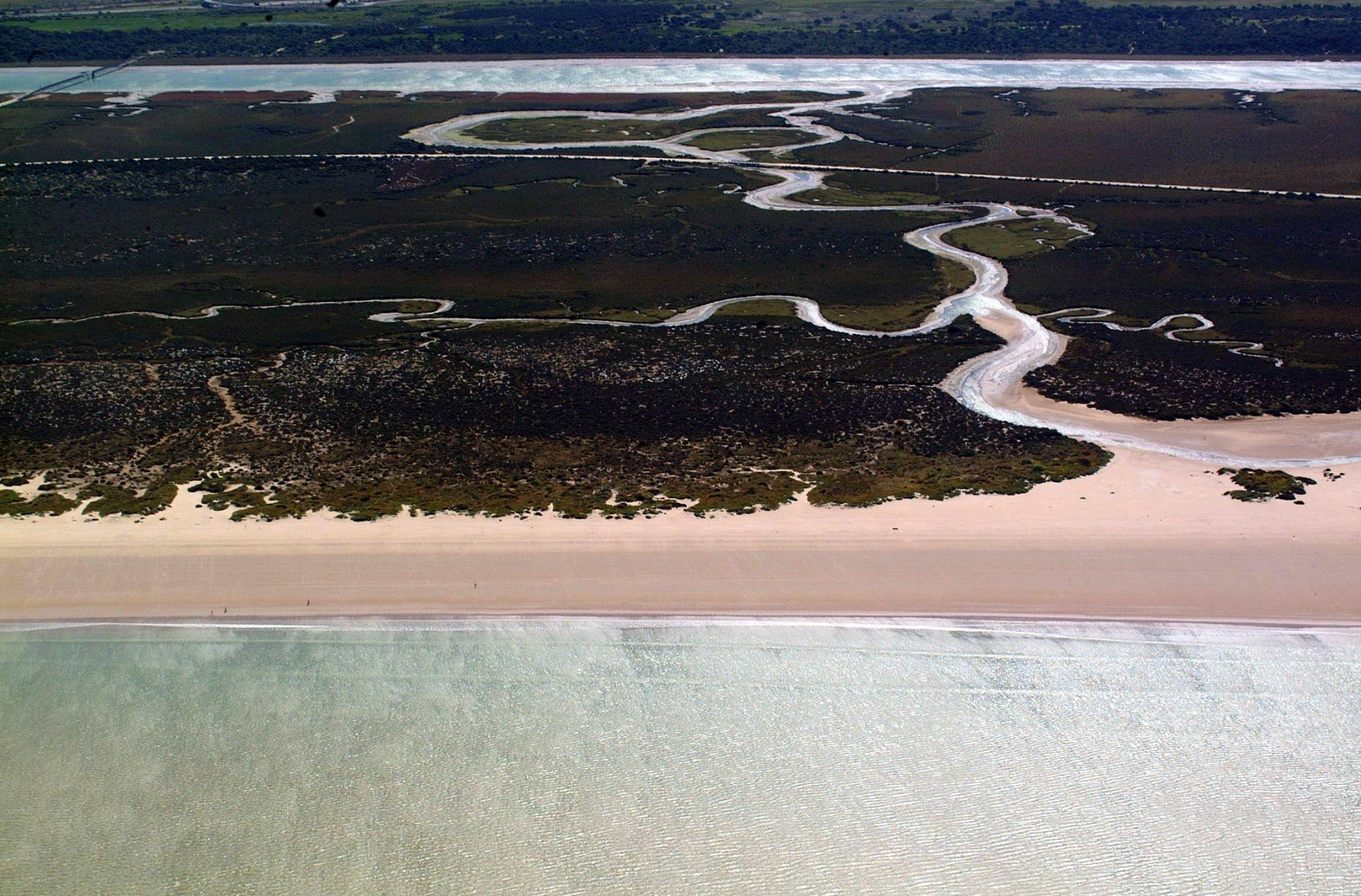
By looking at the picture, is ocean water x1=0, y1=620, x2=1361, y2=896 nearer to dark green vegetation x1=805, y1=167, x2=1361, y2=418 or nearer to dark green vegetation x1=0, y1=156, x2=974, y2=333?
dark green vegetation x1=805, y1=167, x2=1361, y2=418

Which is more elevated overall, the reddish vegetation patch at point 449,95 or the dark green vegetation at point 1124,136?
the reddish vegetation patch at point 449,95

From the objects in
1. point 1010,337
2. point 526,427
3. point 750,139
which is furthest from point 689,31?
point 526,427

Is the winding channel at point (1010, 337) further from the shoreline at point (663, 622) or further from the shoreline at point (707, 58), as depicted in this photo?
the shoreline at point (707, 58)

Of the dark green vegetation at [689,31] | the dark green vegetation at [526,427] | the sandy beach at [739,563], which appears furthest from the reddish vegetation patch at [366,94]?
the sandy beach at [739,563]

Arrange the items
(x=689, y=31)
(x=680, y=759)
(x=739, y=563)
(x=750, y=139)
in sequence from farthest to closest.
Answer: (x=689, y=31) < (x=750, y=139) < (x=739, y=563) < (x=680, y=759)

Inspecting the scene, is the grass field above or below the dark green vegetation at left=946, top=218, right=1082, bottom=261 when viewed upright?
above

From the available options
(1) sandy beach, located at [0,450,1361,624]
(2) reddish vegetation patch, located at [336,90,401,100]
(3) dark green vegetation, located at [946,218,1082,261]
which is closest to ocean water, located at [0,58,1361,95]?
(2) reddish vegetation patch, located at [336,90,401,100]

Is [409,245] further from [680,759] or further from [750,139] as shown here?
[680,759]
